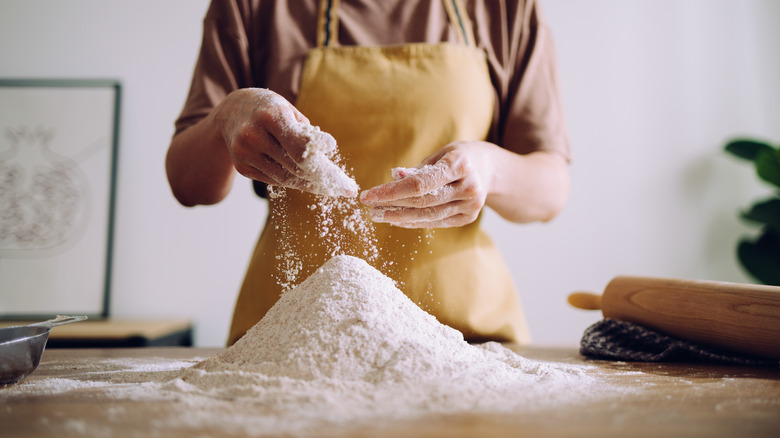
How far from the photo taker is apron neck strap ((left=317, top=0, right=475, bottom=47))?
3.15ft

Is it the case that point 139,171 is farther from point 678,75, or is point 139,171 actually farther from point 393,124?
point 678,75

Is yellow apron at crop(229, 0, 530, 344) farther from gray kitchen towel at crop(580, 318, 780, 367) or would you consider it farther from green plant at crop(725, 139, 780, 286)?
green plant at crop(725, 139, 780, 286)

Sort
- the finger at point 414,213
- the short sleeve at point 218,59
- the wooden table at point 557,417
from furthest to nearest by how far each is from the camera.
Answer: the short sleeve at point 218,59 < the finger at point 414,213 < the wooden table at point 557,417

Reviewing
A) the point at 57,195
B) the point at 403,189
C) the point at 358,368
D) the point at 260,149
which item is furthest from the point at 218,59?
the point at 57,195

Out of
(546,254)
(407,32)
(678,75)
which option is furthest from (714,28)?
(407,32)

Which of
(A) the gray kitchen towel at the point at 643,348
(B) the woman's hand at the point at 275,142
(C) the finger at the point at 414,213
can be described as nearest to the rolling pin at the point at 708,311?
(A) the gray kitchen towel at the point at 643,348

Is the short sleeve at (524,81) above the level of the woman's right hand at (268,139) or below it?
above

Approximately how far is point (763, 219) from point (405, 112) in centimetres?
147

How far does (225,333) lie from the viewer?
1844 millimetres

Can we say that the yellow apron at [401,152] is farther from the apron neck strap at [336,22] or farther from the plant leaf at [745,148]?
the plant leaf at [745,148]

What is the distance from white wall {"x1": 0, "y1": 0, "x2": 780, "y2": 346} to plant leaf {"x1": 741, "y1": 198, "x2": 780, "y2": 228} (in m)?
0.20

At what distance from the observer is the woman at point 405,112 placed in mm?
880

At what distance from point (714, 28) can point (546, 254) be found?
109cm

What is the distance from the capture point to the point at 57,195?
1.83 m
